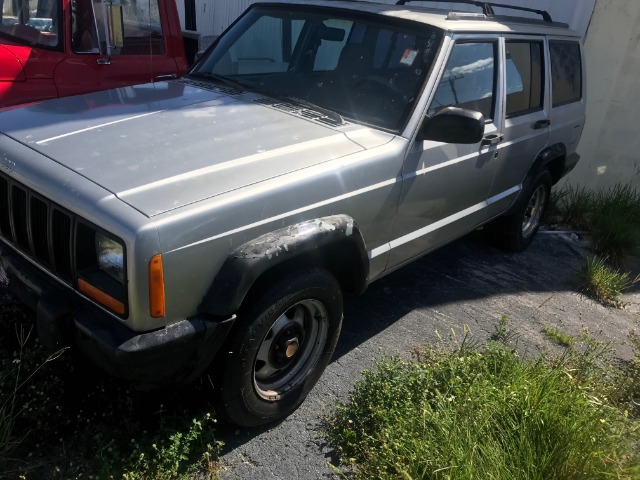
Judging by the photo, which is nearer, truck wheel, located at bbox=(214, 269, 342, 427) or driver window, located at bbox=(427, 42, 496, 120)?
truck wheel, located at bbox=(214, 269, 342, 427)

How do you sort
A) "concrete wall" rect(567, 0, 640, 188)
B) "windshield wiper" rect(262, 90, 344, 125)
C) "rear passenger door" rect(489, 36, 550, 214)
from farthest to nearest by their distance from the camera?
"concrete wall" rect(567, 0, 640, 188) < "rear passenger door" rect(489, 36, 550, 214) < "windshield wiper" rect(262, 90, 344, 125)

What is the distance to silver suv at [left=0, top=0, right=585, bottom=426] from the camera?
2.36 metres

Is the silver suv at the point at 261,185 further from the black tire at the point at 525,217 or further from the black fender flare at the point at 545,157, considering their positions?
the black tire at the point at 525,217

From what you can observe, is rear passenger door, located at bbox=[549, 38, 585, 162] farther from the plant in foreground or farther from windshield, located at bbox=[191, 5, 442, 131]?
the plant in foreground

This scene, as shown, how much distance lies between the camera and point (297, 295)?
2.79m

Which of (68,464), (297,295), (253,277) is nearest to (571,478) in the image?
(297,295)

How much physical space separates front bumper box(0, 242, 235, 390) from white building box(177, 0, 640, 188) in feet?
19.9

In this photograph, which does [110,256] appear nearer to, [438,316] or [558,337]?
[438,316]

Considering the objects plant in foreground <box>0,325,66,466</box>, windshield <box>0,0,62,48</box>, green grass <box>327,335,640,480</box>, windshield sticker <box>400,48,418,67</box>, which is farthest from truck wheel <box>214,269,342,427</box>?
windshield <box>0,0,62,48</box>

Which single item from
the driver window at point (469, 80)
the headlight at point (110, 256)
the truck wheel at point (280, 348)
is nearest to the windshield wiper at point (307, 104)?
the driver window at point (469, 80)

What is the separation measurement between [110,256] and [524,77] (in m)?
3.50

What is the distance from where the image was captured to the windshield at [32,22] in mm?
4746

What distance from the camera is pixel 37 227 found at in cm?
263

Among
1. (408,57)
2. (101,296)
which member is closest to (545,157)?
(408,57)
